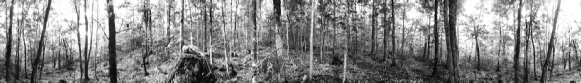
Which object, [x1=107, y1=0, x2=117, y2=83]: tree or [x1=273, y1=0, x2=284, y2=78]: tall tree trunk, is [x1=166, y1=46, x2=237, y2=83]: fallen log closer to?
[x1=273, y1=0, x2=284, y2=78]: tall tree trunk

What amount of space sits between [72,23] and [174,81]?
72.6 feet

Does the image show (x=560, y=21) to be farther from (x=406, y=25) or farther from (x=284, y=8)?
(x=284, y=8)

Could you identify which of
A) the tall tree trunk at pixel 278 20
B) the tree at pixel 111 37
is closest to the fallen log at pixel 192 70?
the tall tree trunk at pixel 278 20

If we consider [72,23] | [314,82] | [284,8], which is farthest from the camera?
[72,23]

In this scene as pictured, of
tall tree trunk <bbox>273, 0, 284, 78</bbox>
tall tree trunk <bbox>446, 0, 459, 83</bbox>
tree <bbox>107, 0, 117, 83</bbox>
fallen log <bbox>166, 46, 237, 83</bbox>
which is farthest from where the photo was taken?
tall tree trunk <bbox>273, 0, 284, 78</bbox>

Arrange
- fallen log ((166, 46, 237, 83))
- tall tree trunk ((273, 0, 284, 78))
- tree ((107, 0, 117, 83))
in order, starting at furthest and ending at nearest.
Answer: tall tree trunk ((273, 0, 284, 78)) < tree ((107, 0, 117, 83)) < fallen log ((166, 46, 237, 83))

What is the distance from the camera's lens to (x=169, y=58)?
83.0 ft

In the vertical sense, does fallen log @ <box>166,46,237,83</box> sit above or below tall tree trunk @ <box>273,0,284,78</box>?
below

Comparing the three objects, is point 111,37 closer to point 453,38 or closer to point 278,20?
point 278,20

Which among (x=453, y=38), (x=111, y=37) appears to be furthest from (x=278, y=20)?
(x=453, y=38)

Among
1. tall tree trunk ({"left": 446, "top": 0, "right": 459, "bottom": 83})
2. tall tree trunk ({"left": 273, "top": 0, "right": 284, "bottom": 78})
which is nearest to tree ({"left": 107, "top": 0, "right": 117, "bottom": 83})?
tall tree trunk ({"left": 273, "top": 0, "right": 284, "bottom": 78})

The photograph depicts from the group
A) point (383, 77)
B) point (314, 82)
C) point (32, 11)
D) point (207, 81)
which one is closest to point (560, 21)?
point (383, 77)

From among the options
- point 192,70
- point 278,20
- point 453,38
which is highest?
point 278,20

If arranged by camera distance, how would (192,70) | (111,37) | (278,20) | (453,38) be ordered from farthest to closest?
(278,20)
(453,38)
(111,37)
(192,70)
